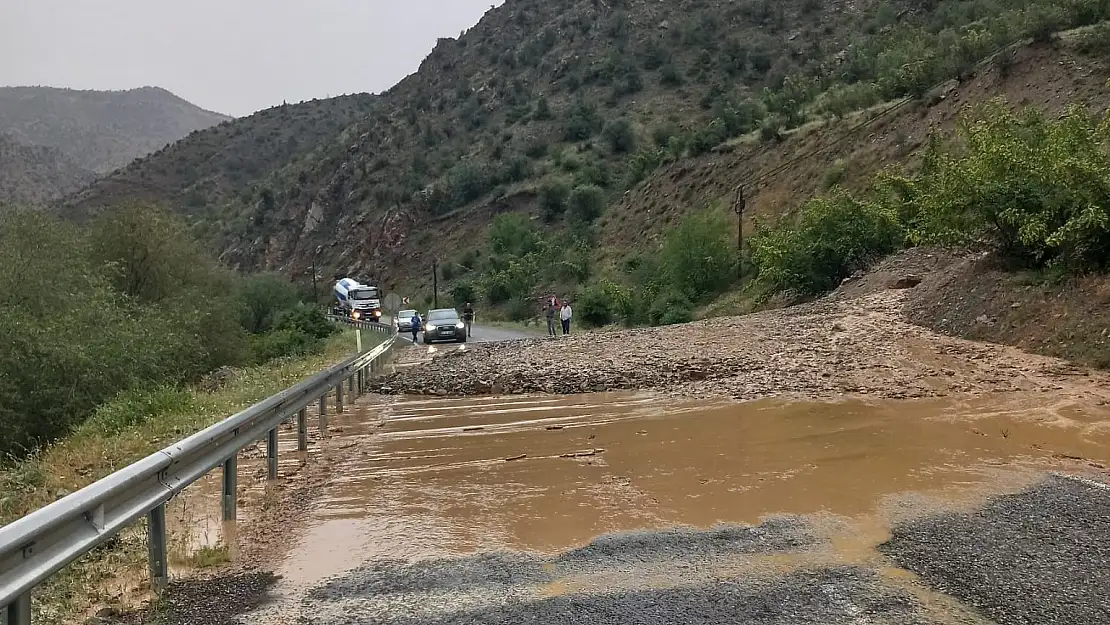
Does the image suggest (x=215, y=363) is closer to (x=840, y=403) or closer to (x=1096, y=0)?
(x=840, y=403)

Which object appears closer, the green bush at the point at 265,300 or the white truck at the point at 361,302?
the green bush at the point at 265,300

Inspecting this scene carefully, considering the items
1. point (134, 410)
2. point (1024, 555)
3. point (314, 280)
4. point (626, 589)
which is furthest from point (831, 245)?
point (314, 280)

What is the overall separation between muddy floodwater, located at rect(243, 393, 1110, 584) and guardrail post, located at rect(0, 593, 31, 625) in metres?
1.45

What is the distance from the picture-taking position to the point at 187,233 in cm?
3603

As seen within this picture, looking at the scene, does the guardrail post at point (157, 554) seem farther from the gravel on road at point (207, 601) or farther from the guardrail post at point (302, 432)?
the guardrail post at point (302, 432)

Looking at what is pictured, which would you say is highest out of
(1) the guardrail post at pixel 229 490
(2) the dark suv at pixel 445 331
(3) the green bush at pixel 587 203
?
(3) the green bush at pixel 587 203

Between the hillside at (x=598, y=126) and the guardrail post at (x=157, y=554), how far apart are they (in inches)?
1441

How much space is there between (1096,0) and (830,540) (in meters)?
42.5

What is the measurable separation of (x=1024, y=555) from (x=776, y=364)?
9227 mm

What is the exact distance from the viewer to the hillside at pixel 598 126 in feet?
149

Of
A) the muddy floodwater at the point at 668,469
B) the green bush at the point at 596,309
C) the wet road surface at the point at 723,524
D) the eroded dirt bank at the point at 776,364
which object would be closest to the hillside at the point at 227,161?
the green bush at the point at 596,309

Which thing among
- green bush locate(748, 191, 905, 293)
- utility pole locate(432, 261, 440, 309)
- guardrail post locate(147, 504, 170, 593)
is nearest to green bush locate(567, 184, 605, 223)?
utility pole locate(432, 261, 440, 309)

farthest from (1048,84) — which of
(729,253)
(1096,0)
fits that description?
(729,253)

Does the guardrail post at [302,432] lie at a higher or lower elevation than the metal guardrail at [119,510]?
lower
